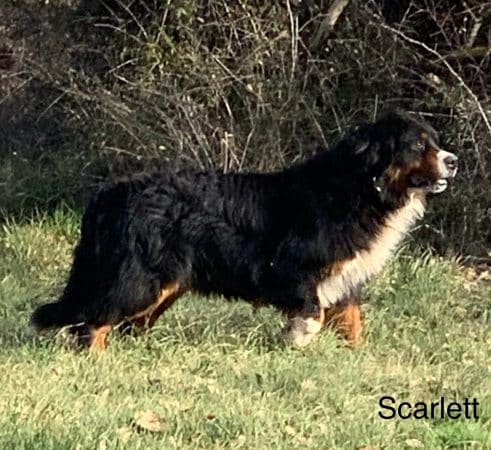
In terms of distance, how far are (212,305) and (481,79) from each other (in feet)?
13.6

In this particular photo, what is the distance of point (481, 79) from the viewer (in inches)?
460

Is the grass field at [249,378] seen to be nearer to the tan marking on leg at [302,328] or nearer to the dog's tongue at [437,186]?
the tan marking on leg at [302,328]

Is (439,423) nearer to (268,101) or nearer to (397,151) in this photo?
(397,151)

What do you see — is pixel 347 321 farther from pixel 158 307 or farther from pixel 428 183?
pixel 158 307

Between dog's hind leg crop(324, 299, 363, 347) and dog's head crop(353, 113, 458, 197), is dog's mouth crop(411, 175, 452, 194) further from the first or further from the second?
dog's hind leg crop(324, 299, 363, 347)

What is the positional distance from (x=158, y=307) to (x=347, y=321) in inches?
48.7

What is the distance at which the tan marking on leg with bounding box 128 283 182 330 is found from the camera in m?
7.82

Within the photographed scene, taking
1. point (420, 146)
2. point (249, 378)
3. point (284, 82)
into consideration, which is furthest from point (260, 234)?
point (284, 82)

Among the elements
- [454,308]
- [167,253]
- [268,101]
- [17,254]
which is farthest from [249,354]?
[268,101]

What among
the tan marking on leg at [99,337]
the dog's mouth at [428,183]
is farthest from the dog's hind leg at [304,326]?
the tan marking on leg at [99,337]

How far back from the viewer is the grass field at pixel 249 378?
5.80 metres

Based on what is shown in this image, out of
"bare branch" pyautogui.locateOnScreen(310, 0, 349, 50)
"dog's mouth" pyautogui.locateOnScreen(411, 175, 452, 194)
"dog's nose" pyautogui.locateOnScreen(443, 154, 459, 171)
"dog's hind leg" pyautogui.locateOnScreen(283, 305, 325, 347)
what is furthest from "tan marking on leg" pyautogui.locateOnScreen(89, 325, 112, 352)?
"bare branch" pyautogui.locateOnScreen(310, 0, 349, 50)

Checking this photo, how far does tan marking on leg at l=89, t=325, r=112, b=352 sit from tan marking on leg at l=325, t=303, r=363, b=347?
1.43 m

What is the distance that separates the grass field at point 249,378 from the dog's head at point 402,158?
1.05 meters
